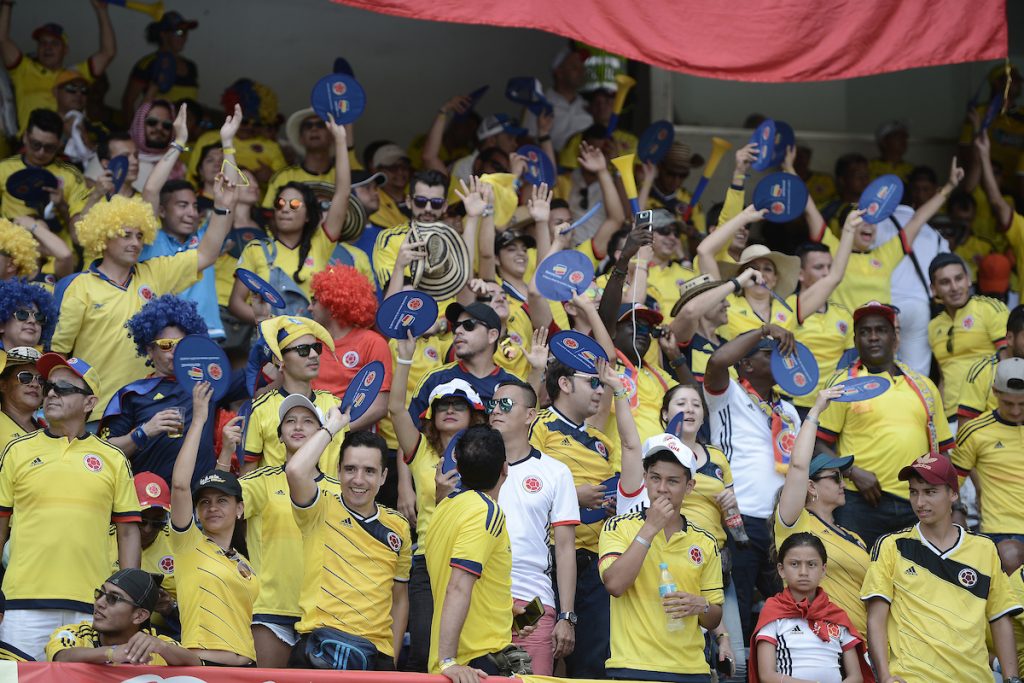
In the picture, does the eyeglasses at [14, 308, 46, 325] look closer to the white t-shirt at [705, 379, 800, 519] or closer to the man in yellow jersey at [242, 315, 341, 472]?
the man in yellow jersey at [242, 315, 341, 472]

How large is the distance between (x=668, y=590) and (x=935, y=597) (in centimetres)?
150

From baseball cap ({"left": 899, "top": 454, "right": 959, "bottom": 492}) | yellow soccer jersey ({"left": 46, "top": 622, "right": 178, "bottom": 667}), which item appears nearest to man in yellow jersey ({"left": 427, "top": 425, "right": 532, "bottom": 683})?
yellow soccer jersey ({"left": 46, "top": 622, "right": 178, "bottom": 667})

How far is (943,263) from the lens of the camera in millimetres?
10391

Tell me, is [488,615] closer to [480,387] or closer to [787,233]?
[480,387]

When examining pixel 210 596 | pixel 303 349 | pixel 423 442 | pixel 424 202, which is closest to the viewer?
pixel 210 596

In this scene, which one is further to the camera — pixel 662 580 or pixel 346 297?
pixel 346 297

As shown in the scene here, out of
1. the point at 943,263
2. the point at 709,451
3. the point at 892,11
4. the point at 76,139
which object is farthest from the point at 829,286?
the point at 76,139

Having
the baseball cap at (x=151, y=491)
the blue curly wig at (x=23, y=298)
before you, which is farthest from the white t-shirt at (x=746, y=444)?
the blue curly wig at (x=23, y=298)

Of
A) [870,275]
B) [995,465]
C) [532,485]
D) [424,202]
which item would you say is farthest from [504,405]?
[870,275]

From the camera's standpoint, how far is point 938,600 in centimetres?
741

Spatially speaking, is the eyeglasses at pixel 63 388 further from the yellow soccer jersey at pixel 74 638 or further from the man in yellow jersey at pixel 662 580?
the man in yellow jersey at pixel 662 580

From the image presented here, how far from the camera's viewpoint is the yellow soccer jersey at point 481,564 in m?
5.95

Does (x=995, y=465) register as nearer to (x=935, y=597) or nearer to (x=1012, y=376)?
(x=1012, y=376)

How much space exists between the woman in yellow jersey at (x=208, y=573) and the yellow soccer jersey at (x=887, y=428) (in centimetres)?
366
